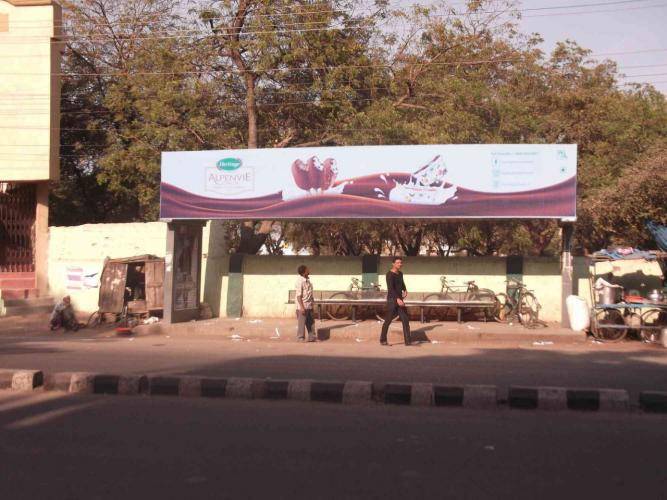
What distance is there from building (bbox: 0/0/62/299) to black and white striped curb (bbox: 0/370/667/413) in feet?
45.5

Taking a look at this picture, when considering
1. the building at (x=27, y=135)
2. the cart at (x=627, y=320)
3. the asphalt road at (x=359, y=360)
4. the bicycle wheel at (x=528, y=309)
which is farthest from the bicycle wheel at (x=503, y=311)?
the building at (x=27, y=135)

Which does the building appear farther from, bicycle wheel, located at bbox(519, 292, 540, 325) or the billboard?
bicycle wheel, located at bbox(519, 292, 540, 325)

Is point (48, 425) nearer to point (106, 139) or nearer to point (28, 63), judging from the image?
point (28, 63)

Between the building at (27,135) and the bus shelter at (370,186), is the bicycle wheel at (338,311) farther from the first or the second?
the building at (27,135)

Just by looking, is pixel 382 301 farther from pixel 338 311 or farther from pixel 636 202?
pixel 636 202

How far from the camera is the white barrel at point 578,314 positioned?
1695 centimetres

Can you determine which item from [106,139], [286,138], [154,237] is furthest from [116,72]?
[154,237]

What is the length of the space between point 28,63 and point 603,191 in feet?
57.4

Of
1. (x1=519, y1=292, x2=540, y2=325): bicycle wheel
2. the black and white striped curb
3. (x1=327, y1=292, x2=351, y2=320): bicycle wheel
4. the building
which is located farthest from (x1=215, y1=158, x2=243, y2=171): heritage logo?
the black and white striped curb

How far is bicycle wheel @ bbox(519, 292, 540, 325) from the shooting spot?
18.7 meters

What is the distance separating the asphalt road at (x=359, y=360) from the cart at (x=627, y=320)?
39cm

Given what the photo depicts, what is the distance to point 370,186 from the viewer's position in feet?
58.4

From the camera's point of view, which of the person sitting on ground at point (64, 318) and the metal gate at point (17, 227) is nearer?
the person sitting on ground at point (64, 318)

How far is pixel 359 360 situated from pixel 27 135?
49.1ft
